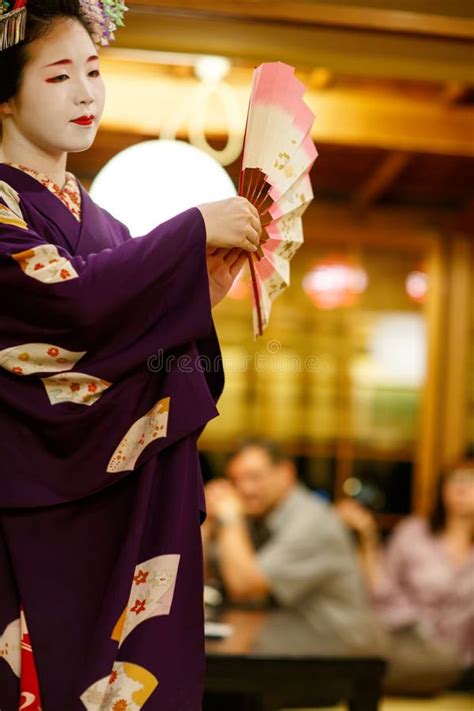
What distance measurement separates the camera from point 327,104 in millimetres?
4965

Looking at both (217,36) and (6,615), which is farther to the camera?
(217,36)

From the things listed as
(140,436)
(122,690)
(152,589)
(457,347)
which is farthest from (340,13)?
(457,347)

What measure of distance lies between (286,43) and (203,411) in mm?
1749

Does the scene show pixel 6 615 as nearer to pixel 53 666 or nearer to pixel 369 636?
pixel 53 666

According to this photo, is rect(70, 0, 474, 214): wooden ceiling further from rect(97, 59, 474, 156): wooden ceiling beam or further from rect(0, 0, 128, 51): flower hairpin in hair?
rect(0, 0, 128, 51): flower hairpin in hair

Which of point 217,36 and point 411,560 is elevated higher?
point 217,36

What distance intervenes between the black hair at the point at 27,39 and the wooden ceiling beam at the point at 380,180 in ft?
13.2

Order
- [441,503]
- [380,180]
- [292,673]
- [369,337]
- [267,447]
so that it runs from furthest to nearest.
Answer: [369,337] < [380,180] < [441,503] < [267,447] < [292,673]

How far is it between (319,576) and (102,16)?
110 inches

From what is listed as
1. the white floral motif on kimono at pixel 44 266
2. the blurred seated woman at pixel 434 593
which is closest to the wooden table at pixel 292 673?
the white floral motif on kimono at pixel 44 266

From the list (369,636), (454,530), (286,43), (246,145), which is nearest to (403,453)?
(454,530)

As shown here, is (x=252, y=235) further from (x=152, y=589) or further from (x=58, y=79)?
(x=152, y=589)

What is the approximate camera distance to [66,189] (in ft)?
5.66

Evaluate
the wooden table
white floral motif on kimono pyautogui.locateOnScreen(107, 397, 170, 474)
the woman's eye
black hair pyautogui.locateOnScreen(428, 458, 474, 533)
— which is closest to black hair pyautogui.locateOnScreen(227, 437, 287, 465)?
black hair pyautogui.locateOnScreen(428, 458, 474, 533)
